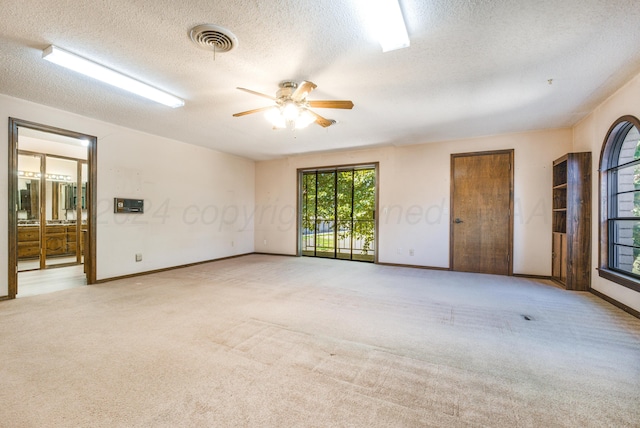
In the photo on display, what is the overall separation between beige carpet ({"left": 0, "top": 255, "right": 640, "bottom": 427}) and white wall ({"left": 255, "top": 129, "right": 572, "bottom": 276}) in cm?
160

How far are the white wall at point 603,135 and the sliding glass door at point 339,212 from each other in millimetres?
3652

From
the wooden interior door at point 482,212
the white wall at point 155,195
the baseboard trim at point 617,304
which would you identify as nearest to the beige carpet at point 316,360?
the baseboard trim at point 617,304

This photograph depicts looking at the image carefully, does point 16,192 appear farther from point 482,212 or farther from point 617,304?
point 617,304

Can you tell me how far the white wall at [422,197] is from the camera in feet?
16.2

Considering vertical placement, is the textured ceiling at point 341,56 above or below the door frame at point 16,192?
above

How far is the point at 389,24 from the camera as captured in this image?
2.09 m

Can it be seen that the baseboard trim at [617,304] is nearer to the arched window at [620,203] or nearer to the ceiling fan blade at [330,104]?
the arched window at [620,203]

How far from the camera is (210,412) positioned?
158 cm

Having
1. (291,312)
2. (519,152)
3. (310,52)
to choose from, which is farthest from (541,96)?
(291,312)

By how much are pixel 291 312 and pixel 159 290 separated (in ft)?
7.14

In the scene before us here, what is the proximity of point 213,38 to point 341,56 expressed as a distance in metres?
1.12

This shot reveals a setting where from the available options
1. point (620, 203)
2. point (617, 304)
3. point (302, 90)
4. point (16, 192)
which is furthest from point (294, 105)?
point (617, 304)

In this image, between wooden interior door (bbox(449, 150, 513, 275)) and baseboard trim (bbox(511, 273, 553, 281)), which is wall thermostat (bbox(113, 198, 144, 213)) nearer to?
wooden interior door (bbox(449, 150, 513, 275))

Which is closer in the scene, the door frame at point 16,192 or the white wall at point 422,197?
the door frame at point 16,192
